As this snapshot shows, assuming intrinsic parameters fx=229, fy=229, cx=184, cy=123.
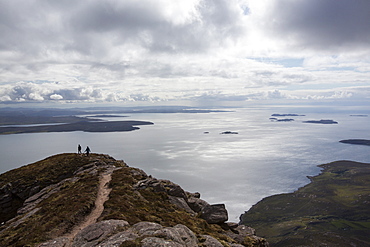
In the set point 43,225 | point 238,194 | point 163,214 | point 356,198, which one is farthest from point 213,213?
point 356,198

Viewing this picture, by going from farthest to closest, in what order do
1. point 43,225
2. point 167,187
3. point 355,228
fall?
point 355,228 < point 167,187 < point 43,225

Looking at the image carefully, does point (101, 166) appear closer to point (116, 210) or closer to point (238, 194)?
point (116, 210)

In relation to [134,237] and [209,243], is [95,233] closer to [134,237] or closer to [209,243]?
[134,237]

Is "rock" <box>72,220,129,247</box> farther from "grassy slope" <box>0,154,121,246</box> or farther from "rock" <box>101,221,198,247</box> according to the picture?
"grassy slope" <box>0,154,121,246</box>

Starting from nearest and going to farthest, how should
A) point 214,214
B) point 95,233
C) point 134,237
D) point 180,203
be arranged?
point 134,237 < point 95,233 < point 214,214 < point 180,203

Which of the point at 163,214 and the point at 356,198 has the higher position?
the point at 163,214

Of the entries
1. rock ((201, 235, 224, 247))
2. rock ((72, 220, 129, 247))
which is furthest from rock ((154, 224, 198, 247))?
rock ((72, 220, 129, 247))

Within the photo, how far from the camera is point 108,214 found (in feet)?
87.7

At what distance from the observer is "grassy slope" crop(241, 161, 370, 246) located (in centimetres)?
13112

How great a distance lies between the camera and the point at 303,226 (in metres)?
150

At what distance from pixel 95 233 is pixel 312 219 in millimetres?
182663

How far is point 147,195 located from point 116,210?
8.13 metres

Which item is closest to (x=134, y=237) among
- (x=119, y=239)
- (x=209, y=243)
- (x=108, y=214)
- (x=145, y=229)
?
(x=119, y=239)

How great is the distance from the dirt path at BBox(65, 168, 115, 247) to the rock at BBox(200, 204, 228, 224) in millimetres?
13882
